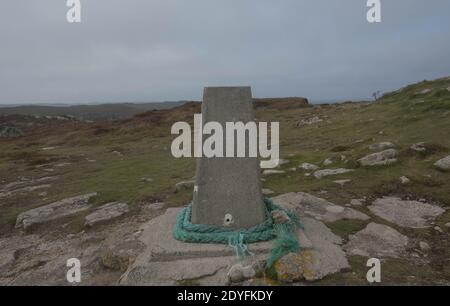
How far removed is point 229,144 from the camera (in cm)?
593

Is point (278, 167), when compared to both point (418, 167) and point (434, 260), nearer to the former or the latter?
point (418, 167)

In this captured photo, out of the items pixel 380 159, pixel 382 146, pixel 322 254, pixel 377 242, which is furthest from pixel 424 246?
pixel 382 146

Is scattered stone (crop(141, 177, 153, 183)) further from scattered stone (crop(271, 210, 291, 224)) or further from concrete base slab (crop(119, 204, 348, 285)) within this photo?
scattered stone (crop(271, 210, 291, 224))

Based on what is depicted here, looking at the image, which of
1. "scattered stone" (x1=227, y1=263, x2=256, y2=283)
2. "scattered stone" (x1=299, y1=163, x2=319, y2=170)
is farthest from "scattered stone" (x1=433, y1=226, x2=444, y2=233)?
"scattered stone" (x1=299, y1=163, x2=319, y2=170)

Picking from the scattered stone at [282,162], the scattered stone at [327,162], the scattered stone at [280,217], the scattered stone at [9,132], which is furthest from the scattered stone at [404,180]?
the scattered stone at [9,132]

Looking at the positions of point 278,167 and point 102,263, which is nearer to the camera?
point 102,263

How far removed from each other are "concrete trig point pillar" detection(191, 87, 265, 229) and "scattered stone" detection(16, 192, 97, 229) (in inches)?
170

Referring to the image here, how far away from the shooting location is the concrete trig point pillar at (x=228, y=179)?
5.93 meters

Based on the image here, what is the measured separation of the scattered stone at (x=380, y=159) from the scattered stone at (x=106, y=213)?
6549mm

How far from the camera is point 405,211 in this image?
7.48 meters

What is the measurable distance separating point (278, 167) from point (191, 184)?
10.4ft

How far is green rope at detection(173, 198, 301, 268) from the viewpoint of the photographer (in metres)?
5.22

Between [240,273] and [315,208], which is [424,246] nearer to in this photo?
[315,208]

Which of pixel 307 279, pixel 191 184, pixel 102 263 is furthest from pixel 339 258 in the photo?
pixel 191 184
